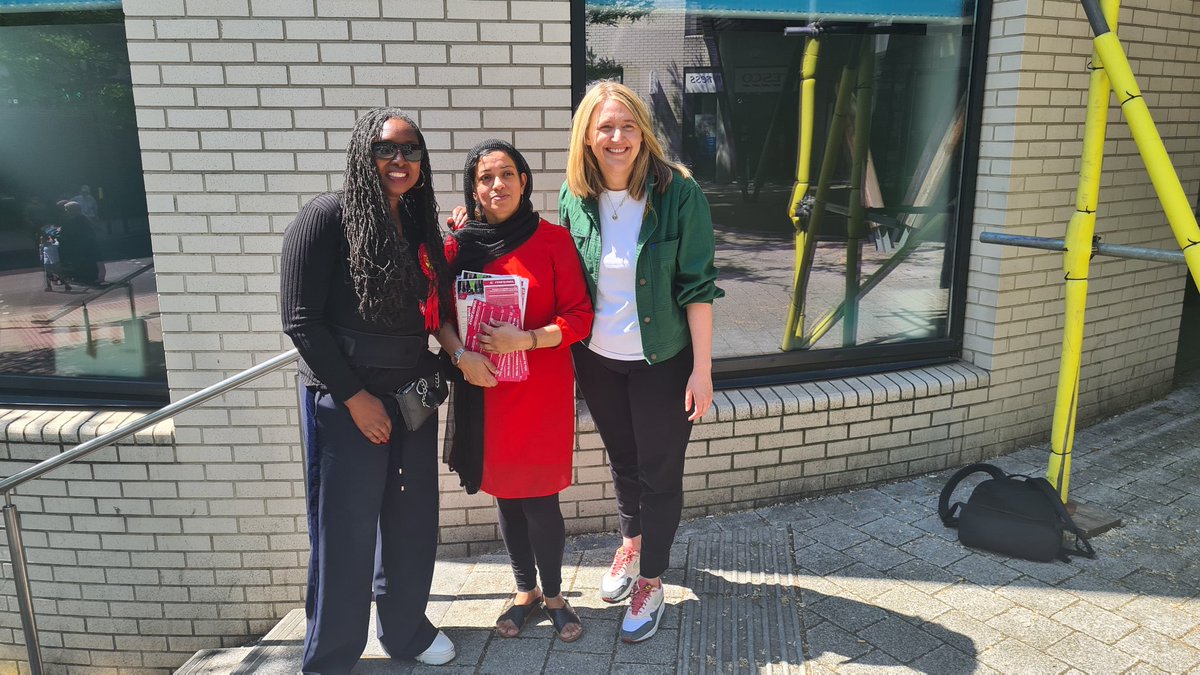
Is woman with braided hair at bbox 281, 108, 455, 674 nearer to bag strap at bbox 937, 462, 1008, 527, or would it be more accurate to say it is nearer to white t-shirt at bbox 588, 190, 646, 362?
white t-shirt at bbox 588, 190, 646, 362

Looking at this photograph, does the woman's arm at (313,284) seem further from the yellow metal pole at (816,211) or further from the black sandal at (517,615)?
the yellow metal pole at (816,211)

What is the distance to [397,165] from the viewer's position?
7.80 ft

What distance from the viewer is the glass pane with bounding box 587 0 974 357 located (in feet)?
12.6

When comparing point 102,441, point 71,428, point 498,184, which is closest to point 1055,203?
point 498,184

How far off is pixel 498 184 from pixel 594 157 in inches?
14.5

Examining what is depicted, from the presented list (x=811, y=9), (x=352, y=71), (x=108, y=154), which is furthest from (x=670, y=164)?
(x=108, y=154)

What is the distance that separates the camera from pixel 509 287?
257 cm

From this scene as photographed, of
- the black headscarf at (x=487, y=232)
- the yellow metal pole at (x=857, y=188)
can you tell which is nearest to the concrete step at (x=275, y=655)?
the black headscarf at (x=487, y=232)

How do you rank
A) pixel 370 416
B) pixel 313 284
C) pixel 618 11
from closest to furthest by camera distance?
1. pixel 313 284
2. pixel 370 416
3. pixel 618 11

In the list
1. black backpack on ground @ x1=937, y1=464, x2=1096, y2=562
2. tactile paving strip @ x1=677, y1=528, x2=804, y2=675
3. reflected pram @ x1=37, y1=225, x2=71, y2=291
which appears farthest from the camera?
reflected pram @ x1=37, y1=225, x2=71, y2=291

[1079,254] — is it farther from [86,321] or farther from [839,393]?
[86,321]

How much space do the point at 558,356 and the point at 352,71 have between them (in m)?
1.51

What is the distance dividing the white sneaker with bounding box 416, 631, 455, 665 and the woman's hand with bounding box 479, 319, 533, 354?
1.03 meters

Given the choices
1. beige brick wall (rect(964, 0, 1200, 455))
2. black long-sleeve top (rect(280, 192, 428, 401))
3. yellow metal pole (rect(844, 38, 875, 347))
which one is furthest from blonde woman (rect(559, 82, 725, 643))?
beige brick wall (rect(964, 0, 1200, 455))
